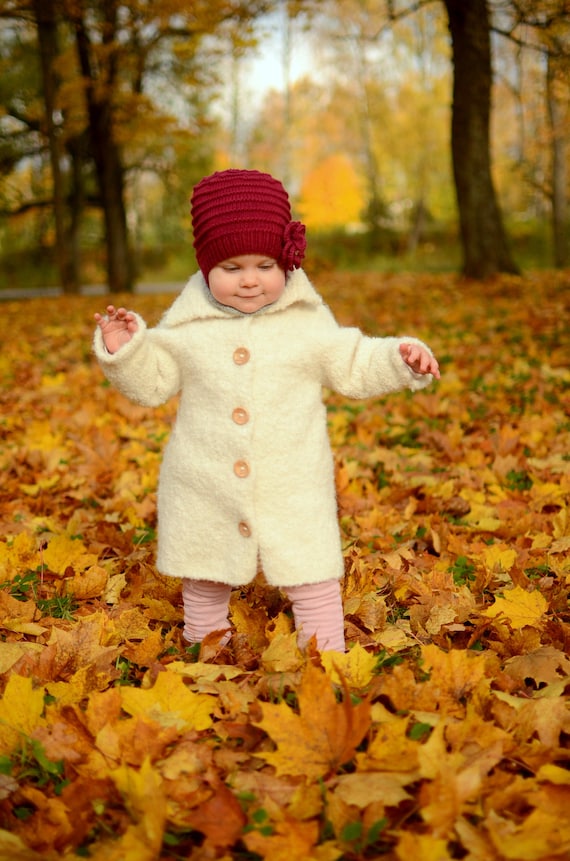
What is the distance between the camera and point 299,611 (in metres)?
2.08

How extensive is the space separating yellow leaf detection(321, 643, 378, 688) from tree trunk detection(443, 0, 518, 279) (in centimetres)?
864

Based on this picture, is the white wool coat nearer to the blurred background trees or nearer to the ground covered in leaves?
the ground covered in leaves

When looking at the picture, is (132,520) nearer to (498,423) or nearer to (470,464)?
(470,464)

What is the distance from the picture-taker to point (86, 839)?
4.80 feet

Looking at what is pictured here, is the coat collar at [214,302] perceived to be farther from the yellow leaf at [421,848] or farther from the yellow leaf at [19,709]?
the yellow leaf at [421,848]

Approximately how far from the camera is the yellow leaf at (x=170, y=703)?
1.73m

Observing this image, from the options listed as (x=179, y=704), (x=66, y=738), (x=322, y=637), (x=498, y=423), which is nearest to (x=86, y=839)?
(x=66, y=738)

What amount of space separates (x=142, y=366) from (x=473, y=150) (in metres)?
8.81

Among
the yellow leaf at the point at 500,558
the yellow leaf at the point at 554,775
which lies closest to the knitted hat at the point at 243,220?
the yellow leaf at the point at 500,558

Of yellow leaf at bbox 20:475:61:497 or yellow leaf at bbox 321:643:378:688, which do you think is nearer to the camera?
yellow leaf at bbox 321:643:378:688

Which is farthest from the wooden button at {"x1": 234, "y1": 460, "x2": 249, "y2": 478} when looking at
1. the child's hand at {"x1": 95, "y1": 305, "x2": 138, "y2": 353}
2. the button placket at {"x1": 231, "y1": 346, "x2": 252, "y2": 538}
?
the child's hand at {"x1": 95, "y1": 305, "x2": 138, "y2": 353}

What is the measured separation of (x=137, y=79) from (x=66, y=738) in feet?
51.4

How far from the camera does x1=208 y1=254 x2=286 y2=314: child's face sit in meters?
1.98

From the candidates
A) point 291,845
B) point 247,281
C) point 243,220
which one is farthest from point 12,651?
point 243,220
